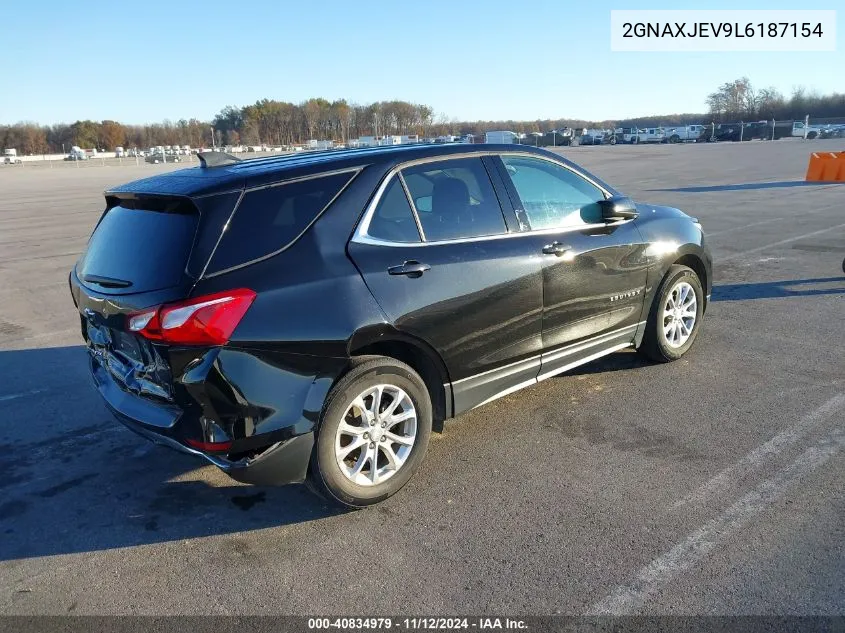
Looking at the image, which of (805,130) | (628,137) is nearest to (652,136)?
(628,137)

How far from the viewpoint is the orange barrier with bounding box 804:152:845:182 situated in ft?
70.4

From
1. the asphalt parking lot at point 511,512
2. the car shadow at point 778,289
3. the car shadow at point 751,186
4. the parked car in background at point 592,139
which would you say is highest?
the parked car in background at point 592,139

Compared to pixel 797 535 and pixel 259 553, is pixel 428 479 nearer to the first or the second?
pixel 259 553

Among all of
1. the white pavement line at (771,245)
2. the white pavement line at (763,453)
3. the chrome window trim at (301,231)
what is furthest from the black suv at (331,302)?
the white pavement line at (771,245)

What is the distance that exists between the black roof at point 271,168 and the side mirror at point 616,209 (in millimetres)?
981

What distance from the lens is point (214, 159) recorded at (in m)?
3.98

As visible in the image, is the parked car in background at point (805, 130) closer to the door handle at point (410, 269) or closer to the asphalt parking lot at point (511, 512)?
the asphalt parking lot at point (511, 512)

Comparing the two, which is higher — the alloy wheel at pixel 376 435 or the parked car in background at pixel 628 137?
the parked car in background at pixel 628 137

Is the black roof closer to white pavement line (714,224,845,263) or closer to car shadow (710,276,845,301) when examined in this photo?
car shadow (710,276,845,301)

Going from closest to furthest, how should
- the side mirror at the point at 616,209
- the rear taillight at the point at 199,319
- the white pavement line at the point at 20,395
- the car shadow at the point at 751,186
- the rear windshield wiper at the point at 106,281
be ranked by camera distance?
1. the rear taillight at the point at 199,319
2. the rear windshield wiper at the point at 106,281
3. the side mirror at the point at 616,209
4. the white pavement line at the point at 20,395
5. the car shadow at the point at 751,186

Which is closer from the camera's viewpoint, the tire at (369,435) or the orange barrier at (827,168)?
the tire at (369,435)

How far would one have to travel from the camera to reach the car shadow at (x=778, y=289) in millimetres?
7617

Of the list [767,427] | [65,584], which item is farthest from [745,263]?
[65,584]

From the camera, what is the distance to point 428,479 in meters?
3.91
